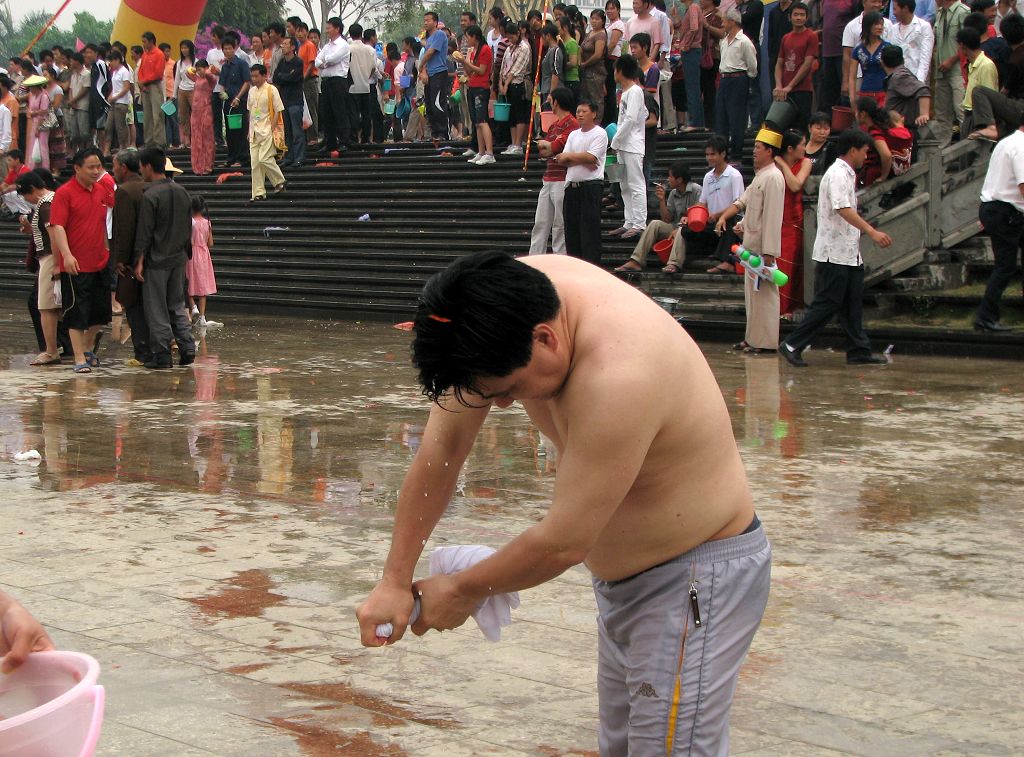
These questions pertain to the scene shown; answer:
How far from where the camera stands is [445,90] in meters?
20.0

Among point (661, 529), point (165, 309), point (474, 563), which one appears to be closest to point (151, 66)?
point (165, 309)

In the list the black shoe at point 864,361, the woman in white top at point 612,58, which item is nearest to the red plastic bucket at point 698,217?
the black shoe at point 864,361

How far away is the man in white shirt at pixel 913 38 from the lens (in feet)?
45.1

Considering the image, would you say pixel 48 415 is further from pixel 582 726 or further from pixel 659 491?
pixel 659 491

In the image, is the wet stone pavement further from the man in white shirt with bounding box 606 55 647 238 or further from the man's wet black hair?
the man in white shirt with bounding box 606 55 647 238

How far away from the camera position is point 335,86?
20.3 metres

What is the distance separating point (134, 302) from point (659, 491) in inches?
384

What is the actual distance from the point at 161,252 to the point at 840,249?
18.6ft

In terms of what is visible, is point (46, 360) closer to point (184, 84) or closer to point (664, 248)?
point (664, 248)

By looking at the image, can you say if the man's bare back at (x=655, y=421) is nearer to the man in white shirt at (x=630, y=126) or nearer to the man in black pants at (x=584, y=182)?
the man in black pants at (x=584, y=182)

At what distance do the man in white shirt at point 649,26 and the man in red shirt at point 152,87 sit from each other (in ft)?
29.2

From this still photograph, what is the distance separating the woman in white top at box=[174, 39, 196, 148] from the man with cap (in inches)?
509

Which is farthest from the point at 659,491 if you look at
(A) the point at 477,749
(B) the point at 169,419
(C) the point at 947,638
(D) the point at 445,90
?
(D) the point at 445,90

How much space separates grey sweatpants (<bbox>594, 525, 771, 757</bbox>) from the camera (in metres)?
2.57
